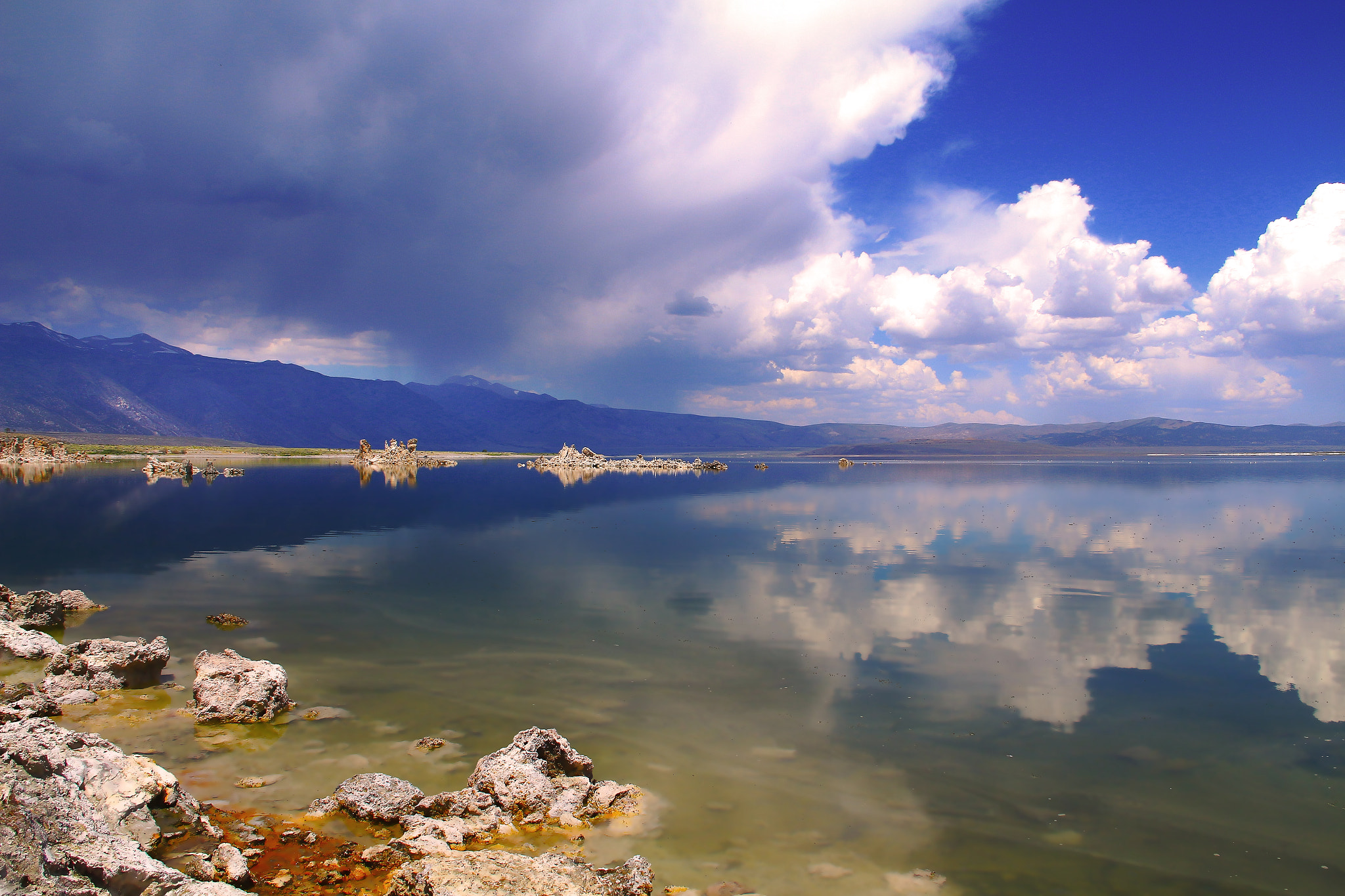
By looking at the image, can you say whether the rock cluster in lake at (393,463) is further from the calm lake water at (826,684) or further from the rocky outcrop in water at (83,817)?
the rocky outcrop in water at (83,817)

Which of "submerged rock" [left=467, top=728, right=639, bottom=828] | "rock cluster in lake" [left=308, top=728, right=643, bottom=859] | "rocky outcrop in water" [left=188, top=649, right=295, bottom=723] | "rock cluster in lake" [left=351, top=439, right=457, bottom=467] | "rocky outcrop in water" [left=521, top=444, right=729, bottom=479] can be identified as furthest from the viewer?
"rock cluster in lake" [left=351, top=439, right=457, bottom=467]

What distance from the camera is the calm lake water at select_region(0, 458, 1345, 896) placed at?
777cm

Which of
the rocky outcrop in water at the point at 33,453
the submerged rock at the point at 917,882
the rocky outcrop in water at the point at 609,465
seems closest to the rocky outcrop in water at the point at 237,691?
the submerged rock at the point at 917,882

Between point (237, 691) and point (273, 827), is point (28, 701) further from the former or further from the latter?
point (273, 827)

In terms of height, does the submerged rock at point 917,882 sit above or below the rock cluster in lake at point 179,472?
below

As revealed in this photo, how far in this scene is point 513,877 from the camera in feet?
20.0

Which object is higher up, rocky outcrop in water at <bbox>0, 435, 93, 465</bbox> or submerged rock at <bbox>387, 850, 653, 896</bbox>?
rocky outcrop in water at <bbox>0, 435, 93, 465</bbox>

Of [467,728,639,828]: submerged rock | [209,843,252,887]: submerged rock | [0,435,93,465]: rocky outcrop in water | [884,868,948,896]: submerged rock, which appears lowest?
[884,868,948,896]: submerged rock

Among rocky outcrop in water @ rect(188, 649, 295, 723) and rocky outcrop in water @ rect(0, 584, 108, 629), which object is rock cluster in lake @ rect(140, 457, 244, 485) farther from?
rocky outcrop in water @ rect(188, 649, 295, 723)

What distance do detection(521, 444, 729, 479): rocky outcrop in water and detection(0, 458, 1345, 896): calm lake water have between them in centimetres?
8689

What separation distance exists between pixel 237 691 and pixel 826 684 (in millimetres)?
9893

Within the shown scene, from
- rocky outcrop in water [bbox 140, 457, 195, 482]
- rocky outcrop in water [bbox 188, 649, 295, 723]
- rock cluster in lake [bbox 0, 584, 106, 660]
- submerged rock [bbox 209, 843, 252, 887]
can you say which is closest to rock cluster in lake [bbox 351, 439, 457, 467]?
rocky outcrop in water [bbox 140, 457, 195, 482]

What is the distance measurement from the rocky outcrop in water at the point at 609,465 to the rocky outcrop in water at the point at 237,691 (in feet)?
334

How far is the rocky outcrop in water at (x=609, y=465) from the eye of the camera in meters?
119
